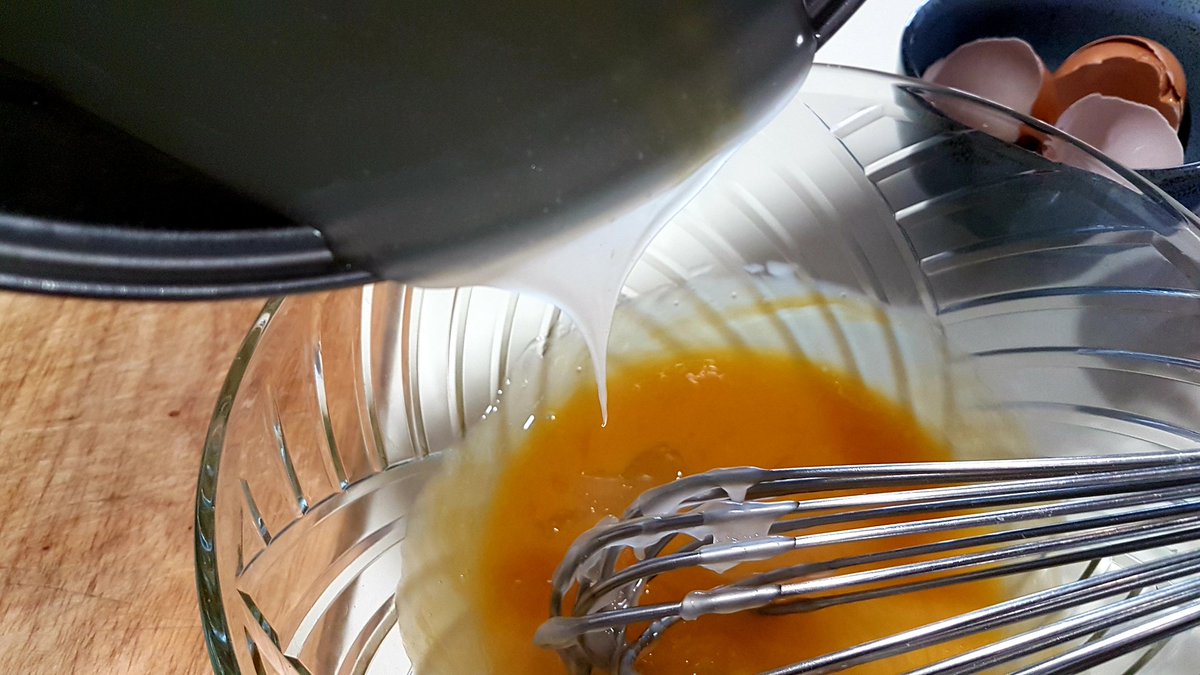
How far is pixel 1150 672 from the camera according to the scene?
48cm

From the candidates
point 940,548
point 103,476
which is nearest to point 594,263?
point 940,548

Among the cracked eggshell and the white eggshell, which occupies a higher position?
the cracked eggshell

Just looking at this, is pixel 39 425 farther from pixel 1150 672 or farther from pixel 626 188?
pixel 1150 672

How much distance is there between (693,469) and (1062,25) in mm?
501

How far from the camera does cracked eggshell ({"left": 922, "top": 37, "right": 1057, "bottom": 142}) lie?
27.6 inches

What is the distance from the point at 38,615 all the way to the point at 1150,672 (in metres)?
0.60

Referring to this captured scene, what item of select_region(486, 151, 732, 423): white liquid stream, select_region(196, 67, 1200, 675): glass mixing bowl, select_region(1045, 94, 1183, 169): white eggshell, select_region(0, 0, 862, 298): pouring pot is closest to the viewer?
select_region(0, 0, 862, 298): pouring pot

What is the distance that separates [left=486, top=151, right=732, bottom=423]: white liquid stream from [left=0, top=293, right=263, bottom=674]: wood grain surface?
1.01 feet

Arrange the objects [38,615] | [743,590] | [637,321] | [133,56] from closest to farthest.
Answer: [133,56] < [743,590] < [38,615] < [637,321]

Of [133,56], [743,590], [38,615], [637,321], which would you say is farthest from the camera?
[637,321]

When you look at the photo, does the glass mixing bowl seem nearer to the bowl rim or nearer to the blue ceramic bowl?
the bowl rim

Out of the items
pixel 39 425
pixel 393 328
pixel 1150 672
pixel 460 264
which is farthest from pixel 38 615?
pixel 1150 672

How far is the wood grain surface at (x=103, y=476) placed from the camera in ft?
1.71

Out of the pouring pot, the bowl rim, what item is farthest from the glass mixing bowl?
the pouring pot
